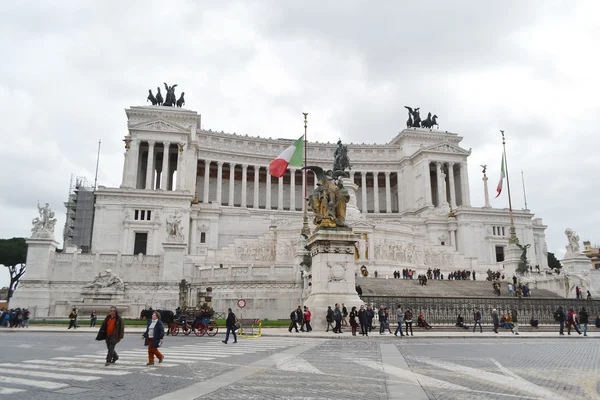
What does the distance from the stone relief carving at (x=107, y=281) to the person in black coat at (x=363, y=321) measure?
1003 inches

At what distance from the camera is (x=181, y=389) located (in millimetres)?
8477

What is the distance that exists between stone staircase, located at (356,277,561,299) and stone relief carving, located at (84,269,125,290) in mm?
19488

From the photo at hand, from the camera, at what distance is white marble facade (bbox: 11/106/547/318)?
4053cm

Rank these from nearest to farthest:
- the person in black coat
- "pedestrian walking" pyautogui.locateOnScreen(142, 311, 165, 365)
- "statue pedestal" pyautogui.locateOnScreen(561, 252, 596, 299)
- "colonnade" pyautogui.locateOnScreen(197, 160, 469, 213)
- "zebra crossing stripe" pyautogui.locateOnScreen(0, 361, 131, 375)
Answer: "zebra crossing stripe" pyautogui.locateOnScreen(0, 361, 131, 375) < "pedestrian walking" pyautogui.locateOnScreen(142, 311, 165, 365) < the person in black coat < "statue pedestal" pyautogui.locateOnScreen(561, 252, 596, 299) < "colonnade" pyautogui.locateOnScreen(197, 160, 469, 213)

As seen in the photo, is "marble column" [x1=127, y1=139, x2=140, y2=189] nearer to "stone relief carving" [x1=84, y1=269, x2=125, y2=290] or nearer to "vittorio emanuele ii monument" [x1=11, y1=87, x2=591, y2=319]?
"vittorio emanuele ii monument" [x1=11, y1=87, x2=591, y2=319]

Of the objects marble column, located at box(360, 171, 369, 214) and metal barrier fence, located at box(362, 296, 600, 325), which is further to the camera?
marble column, located at box(360, 171, 369, 214)

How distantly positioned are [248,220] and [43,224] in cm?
3360

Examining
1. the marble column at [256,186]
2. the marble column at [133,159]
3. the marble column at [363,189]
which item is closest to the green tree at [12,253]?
the marble column at [133,159]

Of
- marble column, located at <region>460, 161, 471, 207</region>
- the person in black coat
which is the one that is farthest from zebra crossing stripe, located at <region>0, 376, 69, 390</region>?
marble column, located at <region>460, 161, 471, 207</region>

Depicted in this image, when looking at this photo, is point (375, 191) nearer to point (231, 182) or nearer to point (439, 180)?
point (439, 180)

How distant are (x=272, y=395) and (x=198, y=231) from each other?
63.0 meters

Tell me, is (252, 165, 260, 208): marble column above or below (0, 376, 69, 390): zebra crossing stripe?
above

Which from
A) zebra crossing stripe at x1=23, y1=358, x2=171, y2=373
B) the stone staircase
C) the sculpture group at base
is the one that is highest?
the sculpture group at base

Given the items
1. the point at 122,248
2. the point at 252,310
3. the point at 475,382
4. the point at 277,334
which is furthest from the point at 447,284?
the point at 122,248
